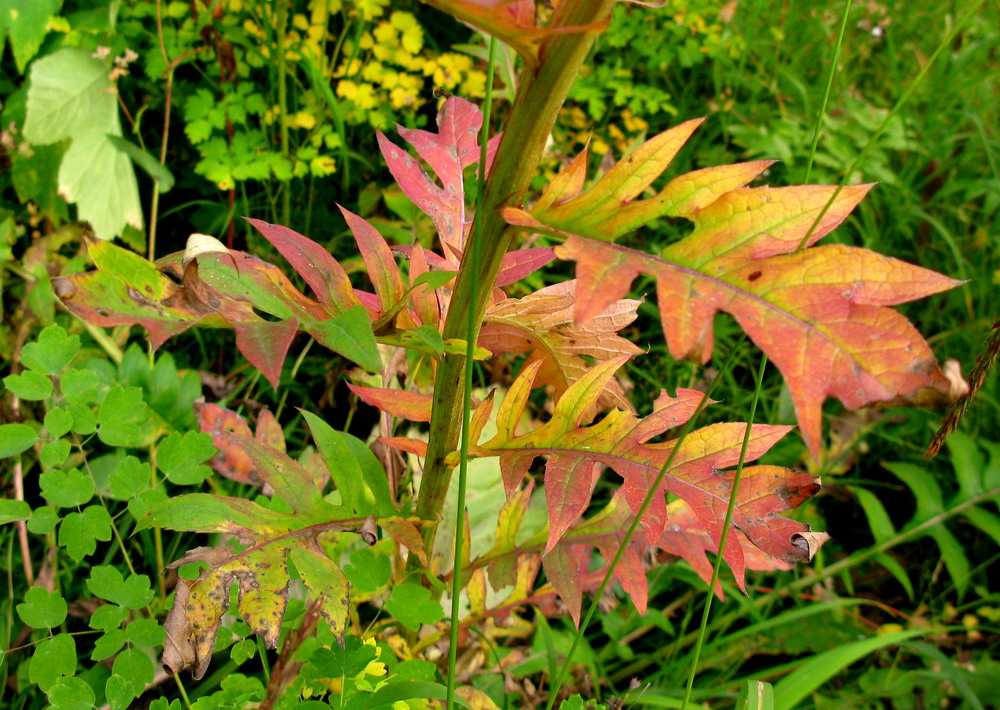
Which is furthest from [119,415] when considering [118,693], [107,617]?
[118,693]

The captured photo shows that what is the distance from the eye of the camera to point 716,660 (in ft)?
5.00

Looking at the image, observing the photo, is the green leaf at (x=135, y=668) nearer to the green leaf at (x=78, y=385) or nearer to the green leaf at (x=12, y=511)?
the green leaf at (x=12, y=511)

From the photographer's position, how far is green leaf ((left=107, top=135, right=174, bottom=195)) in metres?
1.59

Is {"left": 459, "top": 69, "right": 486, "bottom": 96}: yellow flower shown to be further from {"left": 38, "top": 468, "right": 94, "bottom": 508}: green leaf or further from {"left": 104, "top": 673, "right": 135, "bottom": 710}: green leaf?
{"left": 104, "top": 673, "right": 135, "bottom": 710}: green leaf

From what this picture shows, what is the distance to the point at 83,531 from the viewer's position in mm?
1009

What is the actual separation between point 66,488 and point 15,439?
0.12 meters

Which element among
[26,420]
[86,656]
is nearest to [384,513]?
[86,656]

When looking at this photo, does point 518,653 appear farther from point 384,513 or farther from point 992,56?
point 992,56

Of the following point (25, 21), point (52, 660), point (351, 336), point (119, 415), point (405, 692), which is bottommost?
point (52, 660)

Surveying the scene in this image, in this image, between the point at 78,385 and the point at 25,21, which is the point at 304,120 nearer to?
the point at 25,21

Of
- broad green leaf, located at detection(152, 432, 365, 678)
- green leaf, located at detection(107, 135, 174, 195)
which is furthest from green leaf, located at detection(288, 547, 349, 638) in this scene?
green leaf, located at detection(107, 135, 174, 195)

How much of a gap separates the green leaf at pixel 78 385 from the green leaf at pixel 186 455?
15 centimetres

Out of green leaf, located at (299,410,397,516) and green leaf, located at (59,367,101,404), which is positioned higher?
green leaf, located at (299,410,397,516)

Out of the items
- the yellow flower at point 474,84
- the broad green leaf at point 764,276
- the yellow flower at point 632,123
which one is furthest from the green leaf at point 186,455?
the yellow flower at point 632,123
